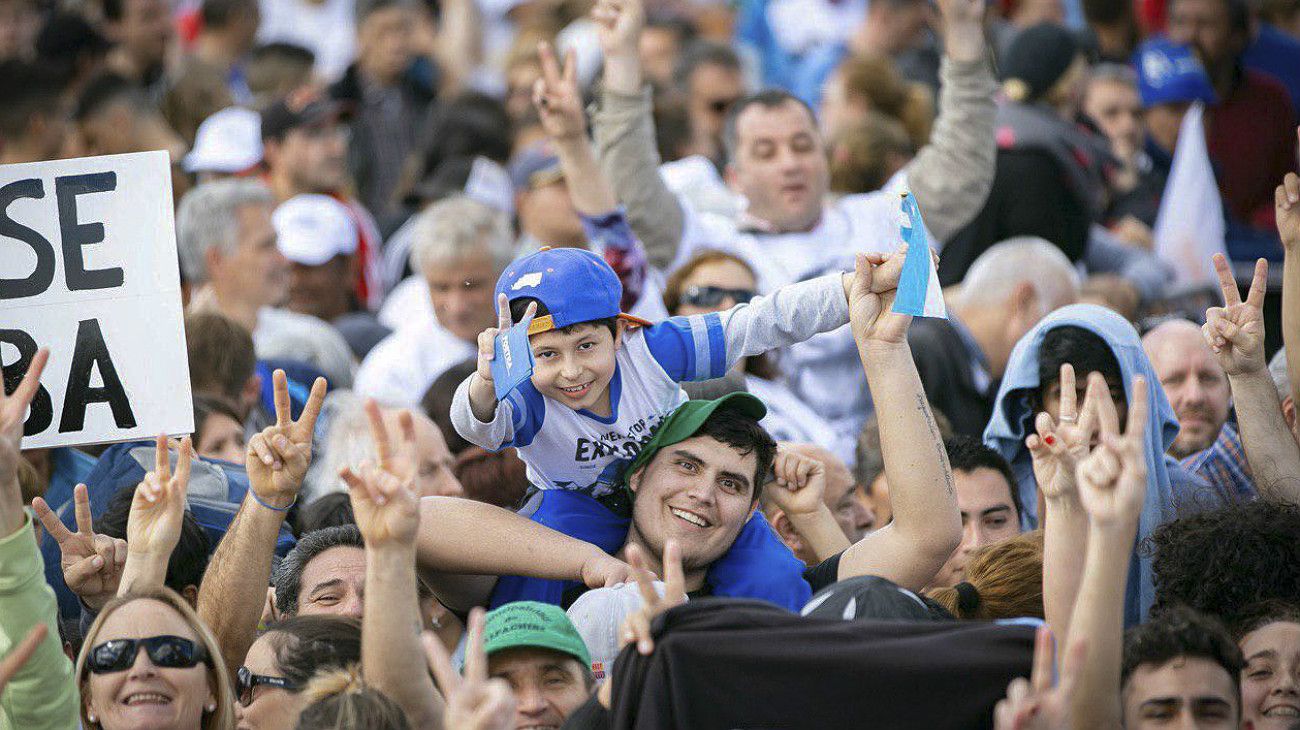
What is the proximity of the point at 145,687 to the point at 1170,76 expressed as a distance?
25.3 feet

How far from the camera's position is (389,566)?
3812 millimetres

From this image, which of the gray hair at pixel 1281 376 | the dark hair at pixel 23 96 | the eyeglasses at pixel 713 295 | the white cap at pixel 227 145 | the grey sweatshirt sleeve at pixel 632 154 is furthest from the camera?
the dark hair at pixel 23 96

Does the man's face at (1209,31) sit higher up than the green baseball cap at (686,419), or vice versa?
the man's face at (1209,31)

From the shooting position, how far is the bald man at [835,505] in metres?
5.67

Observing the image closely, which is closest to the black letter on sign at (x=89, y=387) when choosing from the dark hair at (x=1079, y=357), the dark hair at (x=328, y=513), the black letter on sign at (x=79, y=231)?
the black letter on sign at (x=79, y=231)

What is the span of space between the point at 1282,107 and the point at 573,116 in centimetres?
491

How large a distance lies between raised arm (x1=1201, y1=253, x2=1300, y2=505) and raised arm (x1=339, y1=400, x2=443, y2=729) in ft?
8.00

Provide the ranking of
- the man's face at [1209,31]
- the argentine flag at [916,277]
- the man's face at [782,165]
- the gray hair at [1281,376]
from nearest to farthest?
the argentine flag at [916,277] → the gray hair at [1281,376] → the man's face at [782,165] → the man's face at [1209,31]

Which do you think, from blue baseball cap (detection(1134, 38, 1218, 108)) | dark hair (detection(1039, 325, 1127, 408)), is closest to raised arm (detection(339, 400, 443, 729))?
dark hair (detection(1039, 325, 1127, 408))

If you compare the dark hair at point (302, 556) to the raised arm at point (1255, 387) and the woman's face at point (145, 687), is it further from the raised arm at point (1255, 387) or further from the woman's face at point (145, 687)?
the raised arm at point (1255, 387)

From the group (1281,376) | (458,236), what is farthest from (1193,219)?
(458,236)

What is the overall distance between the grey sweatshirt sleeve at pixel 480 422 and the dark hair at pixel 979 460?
162 centimetres

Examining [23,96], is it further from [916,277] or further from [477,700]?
[477,700]

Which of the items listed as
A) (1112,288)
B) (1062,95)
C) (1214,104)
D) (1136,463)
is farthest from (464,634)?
(1214,104)
